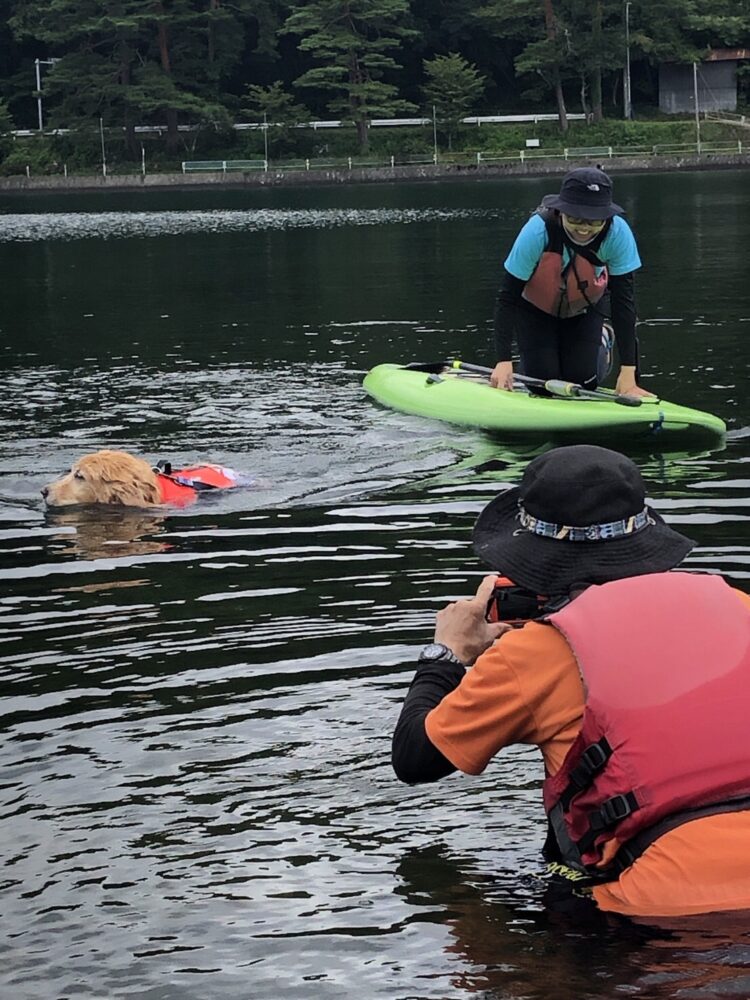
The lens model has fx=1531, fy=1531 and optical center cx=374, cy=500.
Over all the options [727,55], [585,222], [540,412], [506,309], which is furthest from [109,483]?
[727,55]

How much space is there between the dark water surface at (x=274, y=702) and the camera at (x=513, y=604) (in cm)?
85

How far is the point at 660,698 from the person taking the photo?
3623 mm

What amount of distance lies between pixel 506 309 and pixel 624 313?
2.88 feet

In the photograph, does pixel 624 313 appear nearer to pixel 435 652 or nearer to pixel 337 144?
pixel 435 652

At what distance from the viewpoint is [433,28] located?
298 ft

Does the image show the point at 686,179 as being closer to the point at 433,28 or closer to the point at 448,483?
the point at 433,28

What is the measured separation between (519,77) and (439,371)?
78.1 metres

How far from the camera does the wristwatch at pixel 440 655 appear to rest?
4148mm

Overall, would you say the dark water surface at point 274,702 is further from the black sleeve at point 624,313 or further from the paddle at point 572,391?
the black sleeve at point 624,313

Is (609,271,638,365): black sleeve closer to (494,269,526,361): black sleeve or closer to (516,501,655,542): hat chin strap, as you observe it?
(494,269,526,361): black sleeve

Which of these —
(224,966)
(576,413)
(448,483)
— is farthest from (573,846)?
(576,413)

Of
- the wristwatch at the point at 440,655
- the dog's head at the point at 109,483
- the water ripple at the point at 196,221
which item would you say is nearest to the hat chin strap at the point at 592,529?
the wristwatch at the point at 440,655

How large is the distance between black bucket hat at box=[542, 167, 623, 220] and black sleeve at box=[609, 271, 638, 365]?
0.80m

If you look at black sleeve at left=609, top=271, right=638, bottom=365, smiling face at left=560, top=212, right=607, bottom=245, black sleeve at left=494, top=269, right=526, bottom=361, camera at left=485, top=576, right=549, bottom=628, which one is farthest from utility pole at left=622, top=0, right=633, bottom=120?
camera at left=485, top=576, right=549, bottom=628
